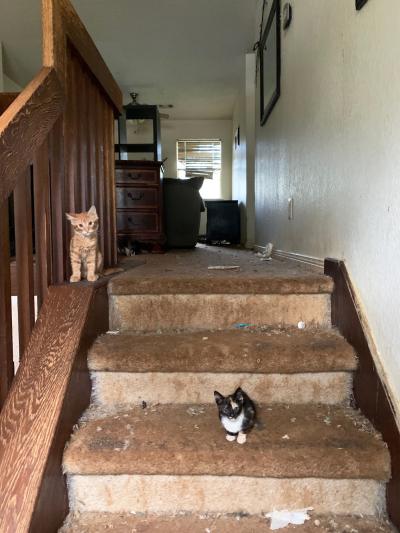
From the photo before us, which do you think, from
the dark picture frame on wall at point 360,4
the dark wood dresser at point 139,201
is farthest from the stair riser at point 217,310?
the dark wood dresser at point 139,201

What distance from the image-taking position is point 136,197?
360 centimetres

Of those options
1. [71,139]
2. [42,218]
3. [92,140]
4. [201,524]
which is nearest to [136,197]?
[92,140]

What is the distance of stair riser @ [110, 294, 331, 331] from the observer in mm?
1472

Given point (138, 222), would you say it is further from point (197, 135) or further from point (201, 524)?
point (197, 135)

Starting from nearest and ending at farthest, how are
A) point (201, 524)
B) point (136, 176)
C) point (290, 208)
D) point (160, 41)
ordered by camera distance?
point (201, 524), point (290, 208), point (136, 176), point (160, 41)

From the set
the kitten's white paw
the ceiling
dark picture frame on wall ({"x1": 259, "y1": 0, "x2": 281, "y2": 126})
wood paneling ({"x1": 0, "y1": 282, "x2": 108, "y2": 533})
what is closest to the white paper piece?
the kitten's white paw

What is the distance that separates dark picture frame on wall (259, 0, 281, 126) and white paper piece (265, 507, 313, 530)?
2.29m

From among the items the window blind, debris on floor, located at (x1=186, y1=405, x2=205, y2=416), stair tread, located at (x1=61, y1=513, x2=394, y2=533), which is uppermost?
the window blind

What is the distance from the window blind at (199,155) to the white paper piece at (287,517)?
19.5ft

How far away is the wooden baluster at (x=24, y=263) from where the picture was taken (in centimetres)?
113

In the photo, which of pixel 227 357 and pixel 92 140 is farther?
pixel 92 140

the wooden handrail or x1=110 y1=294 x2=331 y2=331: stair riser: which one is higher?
the wooden handrail

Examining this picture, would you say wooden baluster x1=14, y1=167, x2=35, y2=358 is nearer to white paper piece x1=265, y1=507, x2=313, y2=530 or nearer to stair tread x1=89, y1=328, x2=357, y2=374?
stair tread x1=89, y1=328, x2=357, y2=374

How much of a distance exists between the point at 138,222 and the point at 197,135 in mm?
3470
